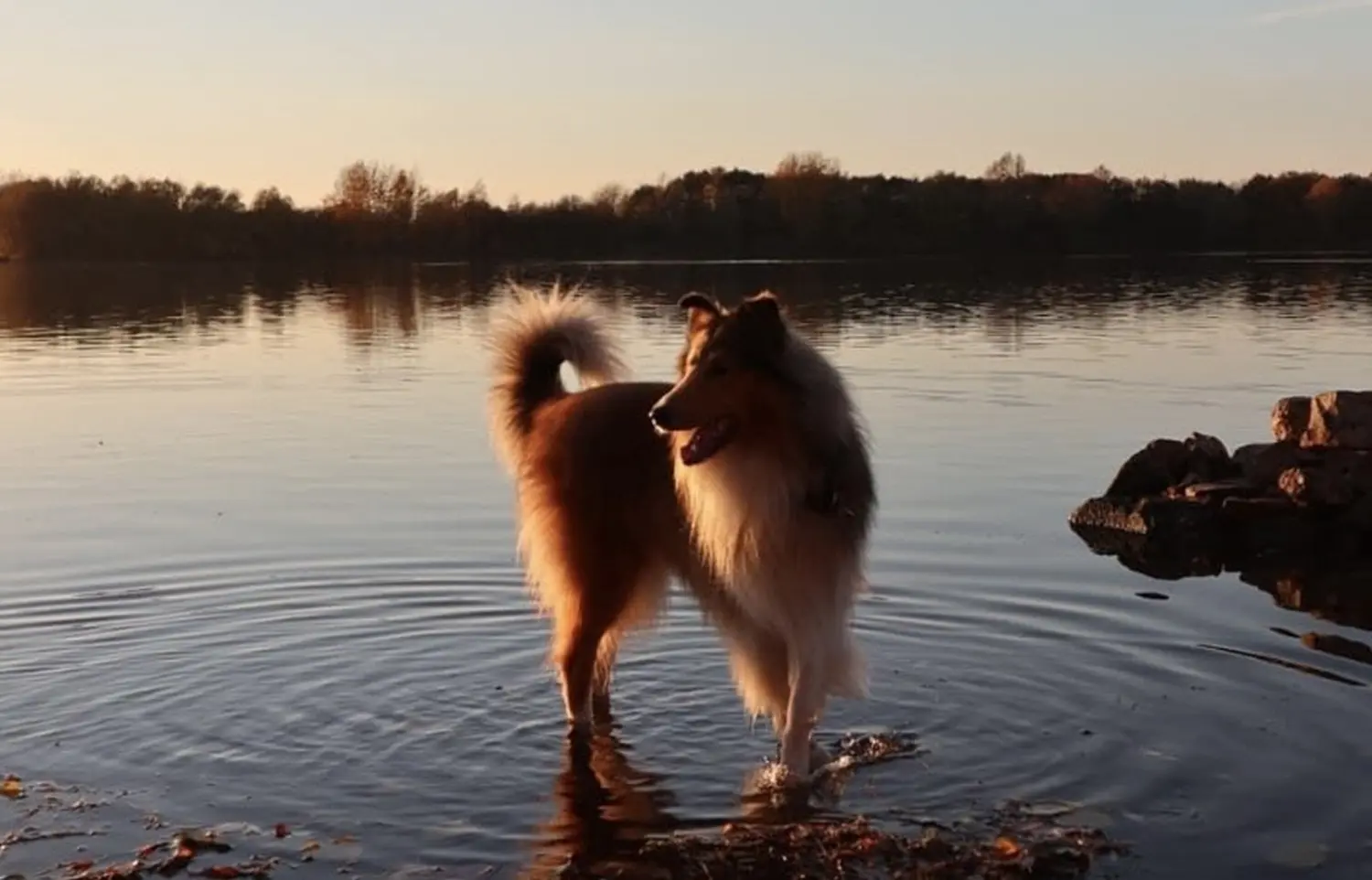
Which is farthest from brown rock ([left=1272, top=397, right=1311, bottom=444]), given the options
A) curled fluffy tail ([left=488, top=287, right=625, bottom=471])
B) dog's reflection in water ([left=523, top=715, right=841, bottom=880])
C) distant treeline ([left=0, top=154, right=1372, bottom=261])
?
distant treeline ([left=0, top=154, right=1372, bottom=261])

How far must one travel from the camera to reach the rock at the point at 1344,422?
43.5 ft

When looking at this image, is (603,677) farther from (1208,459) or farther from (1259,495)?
(1208,459)

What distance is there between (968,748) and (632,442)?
221cm

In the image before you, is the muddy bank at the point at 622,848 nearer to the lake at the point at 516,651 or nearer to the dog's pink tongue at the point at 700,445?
the lake at the point at 516,651

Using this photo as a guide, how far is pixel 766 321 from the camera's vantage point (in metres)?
6.32

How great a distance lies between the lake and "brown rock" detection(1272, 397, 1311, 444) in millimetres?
1746

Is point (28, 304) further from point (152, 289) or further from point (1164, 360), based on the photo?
point (1164, 360)

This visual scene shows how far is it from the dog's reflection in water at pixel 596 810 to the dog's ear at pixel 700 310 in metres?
2.10

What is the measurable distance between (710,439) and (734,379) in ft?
0.96

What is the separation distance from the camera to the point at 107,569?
445 inches

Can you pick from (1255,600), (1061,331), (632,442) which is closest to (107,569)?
(632,442)

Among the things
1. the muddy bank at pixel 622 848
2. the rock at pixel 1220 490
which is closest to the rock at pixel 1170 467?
the rock at pixel 1220 490

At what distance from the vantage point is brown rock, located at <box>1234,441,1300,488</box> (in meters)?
13.4

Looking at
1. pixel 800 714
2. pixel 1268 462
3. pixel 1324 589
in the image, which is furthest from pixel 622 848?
pixel 1268 462
